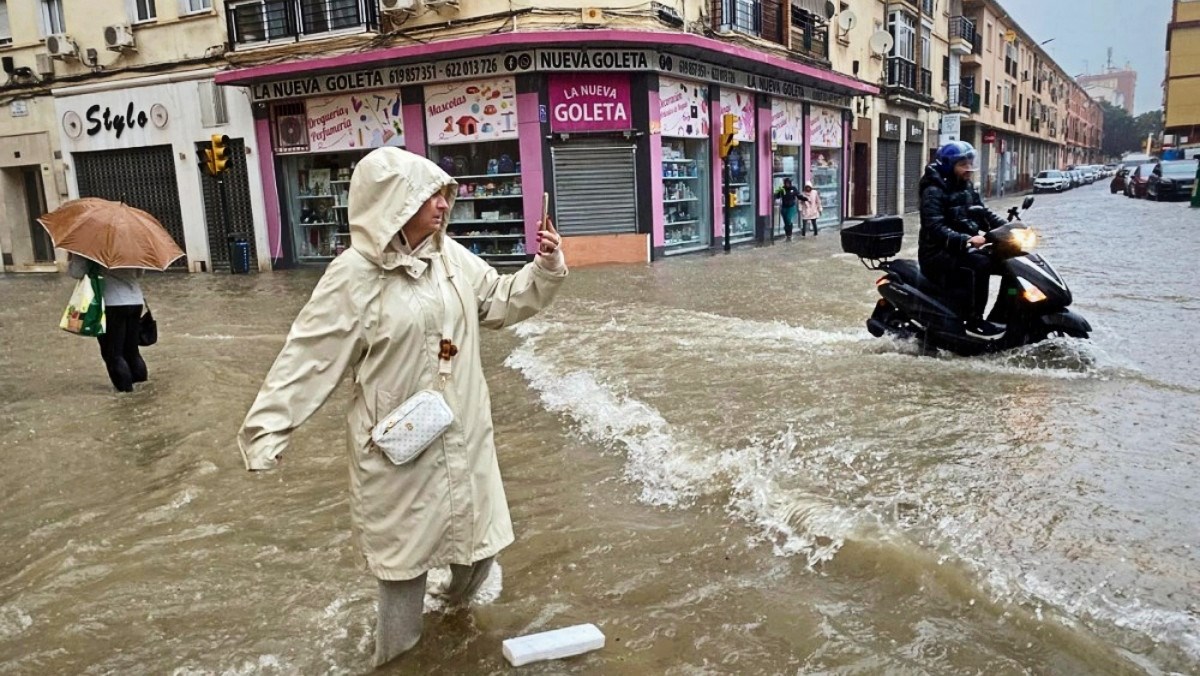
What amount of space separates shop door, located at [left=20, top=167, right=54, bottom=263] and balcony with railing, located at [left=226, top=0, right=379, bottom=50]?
8.14 m

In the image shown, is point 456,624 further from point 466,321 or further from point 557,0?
point 557,0

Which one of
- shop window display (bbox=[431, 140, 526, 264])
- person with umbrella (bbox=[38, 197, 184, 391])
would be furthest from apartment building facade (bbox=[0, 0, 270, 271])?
person with umbrella (bbox=[38, 197, 184, 391])

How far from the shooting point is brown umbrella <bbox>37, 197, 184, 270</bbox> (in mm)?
6781

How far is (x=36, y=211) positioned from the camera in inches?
928

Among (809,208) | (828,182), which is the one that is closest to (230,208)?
(809,208)

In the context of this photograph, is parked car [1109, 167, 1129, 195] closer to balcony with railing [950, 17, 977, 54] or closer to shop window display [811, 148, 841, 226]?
balcony with railing [950, 17, 977, 54]

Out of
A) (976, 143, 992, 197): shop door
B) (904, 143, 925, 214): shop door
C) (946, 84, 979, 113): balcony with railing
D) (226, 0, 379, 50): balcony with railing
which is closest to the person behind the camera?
(226, 0, 379, 50): balcony with railing

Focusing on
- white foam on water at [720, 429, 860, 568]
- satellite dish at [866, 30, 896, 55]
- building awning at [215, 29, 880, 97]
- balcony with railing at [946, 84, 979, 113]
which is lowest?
white foam on water at [720, 429, 860, 568]

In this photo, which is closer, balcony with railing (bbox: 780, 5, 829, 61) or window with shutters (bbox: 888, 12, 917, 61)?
balcony with railing (bbox: 780, 5, 829, 61)

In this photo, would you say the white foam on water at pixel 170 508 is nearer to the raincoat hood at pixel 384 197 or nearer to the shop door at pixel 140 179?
the raincoat hood at pixel 384 197

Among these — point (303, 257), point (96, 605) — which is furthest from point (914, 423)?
point (303, 257)

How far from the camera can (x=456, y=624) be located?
3328 mm

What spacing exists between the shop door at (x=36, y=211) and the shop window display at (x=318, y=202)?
26.6 ft

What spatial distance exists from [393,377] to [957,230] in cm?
558
